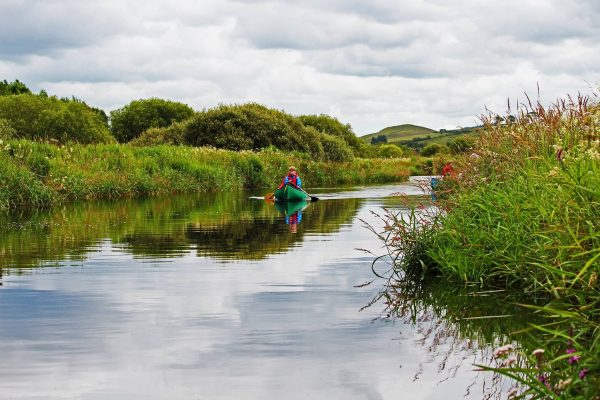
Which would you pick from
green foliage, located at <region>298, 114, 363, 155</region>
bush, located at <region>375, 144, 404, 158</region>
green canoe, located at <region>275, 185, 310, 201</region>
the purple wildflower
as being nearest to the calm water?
the purple wildflower

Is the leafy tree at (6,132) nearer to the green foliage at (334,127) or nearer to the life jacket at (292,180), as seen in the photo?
the life jacket at (292,180)

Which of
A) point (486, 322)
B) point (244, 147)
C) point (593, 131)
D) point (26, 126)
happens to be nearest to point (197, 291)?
point (486, 322)

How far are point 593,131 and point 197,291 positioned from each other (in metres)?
4.96

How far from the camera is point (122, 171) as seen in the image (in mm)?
36062

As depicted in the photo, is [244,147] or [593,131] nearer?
[593,131]

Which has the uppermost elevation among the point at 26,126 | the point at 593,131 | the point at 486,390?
the point at 26,126

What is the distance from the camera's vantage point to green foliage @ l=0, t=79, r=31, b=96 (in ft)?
347

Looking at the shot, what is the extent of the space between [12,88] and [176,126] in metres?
45.0

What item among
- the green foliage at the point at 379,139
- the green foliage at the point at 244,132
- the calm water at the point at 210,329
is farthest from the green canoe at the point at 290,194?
the green foliage at the point at 379,139

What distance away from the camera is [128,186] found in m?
34.8

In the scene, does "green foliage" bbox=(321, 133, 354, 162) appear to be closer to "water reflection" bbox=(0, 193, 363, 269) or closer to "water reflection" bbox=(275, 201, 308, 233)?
"water reflection" bbox=(275, 201, 308, 233)

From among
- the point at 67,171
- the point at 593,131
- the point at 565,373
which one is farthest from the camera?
the point at 67,171

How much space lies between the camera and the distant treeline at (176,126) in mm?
63312

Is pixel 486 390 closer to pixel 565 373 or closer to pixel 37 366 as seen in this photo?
pixel 565 373
